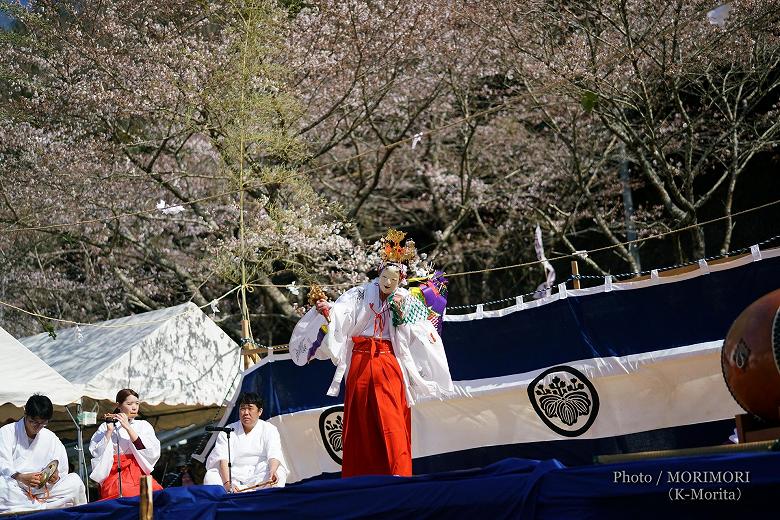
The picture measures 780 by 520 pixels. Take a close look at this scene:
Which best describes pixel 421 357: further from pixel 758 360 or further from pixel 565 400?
pixel 758 360

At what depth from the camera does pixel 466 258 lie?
1506 cm

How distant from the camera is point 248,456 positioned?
6289 mm

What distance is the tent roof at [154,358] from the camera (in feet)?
27.3

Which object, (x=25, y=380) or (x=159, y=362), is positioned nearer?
(x=25, y=380)

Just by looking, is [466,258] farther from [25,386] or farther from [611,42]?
[25,386]

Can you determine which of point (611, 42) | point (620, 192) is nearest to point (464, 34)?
point (611, 42)

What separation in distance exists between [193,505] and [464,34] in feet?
31.4

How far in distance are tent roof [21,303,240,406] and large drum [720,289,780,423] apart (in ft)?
19.0

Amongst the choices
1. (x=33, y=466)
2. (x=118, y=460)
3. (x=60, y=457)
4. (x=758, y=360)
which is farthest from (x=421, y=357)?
(x=758, y=360)

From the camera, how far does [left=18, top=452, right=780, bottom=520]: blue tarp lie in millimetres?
2863

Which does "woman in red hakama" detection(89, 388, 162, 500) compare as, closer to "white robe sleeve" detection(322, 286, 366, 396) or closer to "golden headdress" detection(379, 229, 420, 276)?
"white robe sleeve" detection(322, 286, 366, 396)

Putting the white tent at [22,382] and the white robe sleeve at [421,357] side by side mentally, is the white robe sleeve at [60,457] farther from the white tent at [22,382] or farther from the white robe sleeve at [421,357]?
the white robe sleeve at [421,357]

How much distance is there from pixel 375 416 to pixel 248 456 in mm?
1120

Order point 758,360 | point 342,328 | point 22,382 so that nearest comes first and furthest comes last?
point 758,360 → point 342,328 → point 22,382
